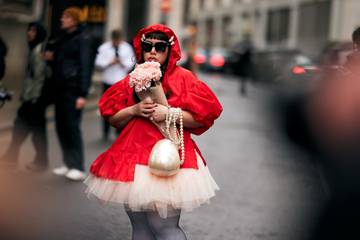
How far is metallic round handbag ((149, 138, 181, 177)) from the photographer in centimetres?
362

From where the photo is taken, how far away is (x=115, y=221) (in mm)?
6285

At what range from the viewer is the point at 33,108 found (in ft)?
27.3

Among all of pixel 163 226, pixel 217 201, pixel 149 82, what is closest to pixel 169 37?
pixel 149 82

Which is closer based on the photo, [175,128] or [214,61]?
[175,128]

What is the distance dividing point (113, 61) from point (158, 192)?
26.6ft

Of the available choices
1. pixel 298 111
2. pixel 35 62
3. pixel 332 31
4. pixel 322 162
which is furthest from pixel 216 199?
pixel 332 31

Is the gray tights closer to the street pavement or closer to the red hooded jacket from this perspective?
the red hooded jacket

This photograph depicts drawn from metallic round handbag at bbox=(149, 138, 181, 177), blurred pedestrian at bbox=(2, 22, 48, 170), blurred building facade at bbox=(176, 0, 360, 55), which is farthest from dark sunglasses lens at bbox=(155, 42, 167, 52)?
blurred building facade at bbox=(176, 0, 360, 55)

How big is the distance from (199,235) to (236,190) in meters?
2.19

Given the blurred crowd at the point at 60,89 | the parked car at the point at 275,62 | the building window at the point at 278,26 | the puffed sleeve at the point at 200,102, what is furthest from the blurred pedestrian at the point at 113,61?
the building window at the point at 278,26

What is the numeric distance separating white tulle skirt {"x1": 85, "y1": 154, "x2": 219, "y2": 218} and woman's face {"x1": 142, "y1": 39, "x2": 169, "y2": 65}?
1.92 ft

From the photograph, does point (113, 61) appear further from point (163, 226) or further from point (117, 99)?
point (163, 226)

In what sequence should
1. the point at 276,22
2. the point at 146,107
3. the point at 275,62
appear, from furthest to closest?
1. the point at 276,22
2. the point at 275,62
3. the point at 146,107

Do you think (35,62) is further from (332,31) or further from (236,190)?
(332,31)
